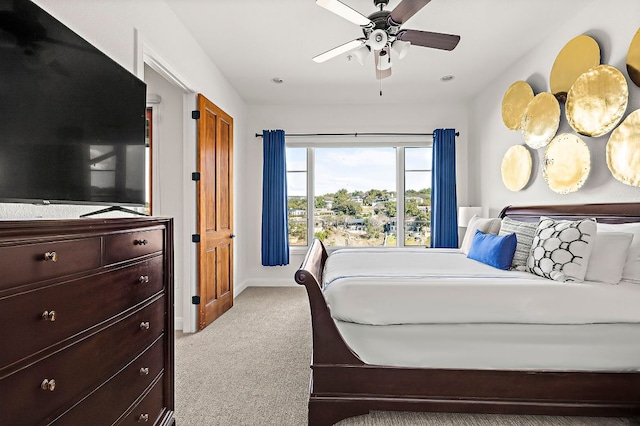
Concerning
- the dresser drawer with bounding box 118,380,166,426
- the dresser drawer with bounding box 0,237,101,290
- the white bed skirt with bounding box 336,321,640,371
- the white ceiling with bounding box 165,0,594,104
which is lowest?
the dresser drawer with bounding box 118,380,166,426

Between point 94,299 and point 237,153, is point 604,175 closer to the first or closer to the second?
point 94,299

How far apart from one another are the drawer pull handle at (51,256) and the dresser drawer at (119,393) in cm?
47

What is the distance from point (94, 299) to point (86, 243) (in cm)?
20

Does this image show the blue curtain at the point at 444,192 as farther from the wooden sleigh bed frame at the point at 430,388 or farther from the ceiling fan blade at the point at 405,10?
the wooden sleigh bed frame at the point at 430,388

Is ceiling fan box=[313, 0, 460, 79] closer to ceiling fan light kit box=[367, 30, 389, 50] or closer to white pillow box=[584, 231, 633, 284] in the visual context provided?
ceiling fan light kit box=[367, 30, 389, 50]

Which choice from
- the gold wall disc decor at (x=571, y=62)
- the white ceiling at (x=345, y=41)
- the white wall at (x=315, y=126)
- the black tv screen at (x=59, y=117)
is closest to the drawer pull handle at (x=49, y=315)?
the black tv screen at (x=59, y=117)

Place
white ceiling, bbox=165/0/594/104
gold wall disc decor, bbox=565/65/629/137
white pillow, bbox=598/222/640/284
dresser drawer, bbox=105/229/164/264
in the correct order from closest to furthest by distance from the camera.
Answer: dresser drawer, bbox=105/229/164/264 → white pillow, bbox=598/222/640/284 → gold wall disc decor, bbox=565/65/629/137 → white ceiling, bbox=165/0/594/104

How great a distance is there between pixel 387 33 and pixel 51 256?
242 centimetres

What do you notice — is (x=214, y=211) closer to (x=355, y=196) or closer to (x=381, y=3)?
(x=355, y=196)

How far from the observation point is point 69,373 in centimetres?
106

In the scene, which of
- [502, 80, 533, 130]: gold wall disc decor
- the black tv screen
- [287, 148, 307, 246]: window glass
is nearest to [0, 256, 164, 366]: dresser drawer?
the black tv screen

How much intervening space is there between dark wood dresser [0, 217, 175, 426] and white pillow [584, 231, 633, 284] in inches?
95.6

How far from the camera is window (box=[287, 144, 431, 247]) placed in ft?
17.1

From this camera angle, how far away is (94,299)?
3.88 ft
